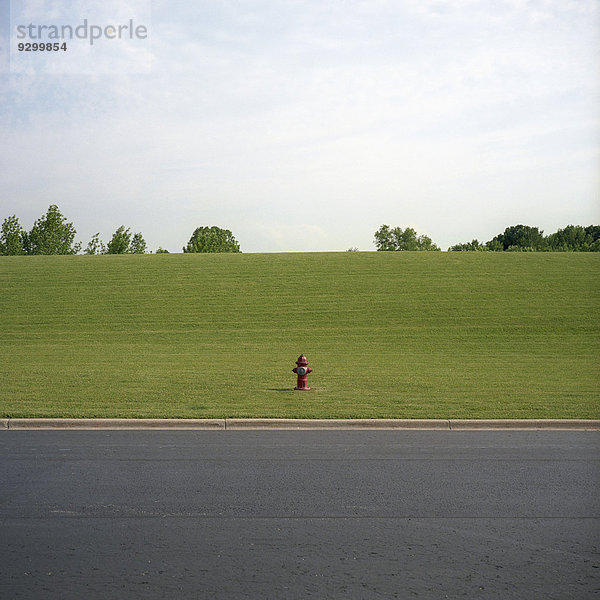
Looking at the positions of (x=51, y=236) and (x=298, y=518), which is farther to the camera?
(x=51, y=236)

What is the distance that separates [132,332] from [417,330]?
1217cm

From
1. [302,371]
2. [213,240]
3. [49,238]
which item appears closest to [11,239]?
Result: [49,238]

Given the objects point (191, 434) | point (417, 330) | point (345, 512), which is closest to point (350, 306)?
point (417, 330)

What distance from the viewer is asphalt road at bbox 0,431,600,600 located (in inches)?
182

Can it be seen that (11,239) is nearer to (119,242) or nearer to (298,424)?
(119,242)

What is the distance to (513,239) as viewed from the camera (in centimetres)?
14100

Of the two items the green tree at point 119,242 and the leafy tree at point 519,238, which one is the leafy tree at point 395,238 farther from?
the green tree at point 119,242

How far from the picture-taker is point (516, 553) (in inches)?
203

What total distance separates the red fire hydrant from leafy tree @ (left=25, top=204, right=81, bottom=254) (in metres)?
81.4

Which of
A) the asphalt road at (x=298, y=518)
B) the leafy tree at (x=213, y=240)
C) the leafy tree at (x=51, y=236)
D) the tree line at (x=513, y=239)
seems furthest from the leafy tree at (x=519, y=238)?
the asphalt road at (x=298, y=518)

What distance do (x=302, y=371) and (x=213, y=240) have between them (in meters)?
111

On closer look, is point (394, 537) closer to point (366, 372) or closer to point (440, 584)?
point (440, 584)

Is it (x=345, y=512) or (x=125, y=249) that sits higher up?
(x=125, y=249)

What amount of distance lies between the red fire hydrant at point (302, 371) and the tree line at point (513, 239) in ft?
375
